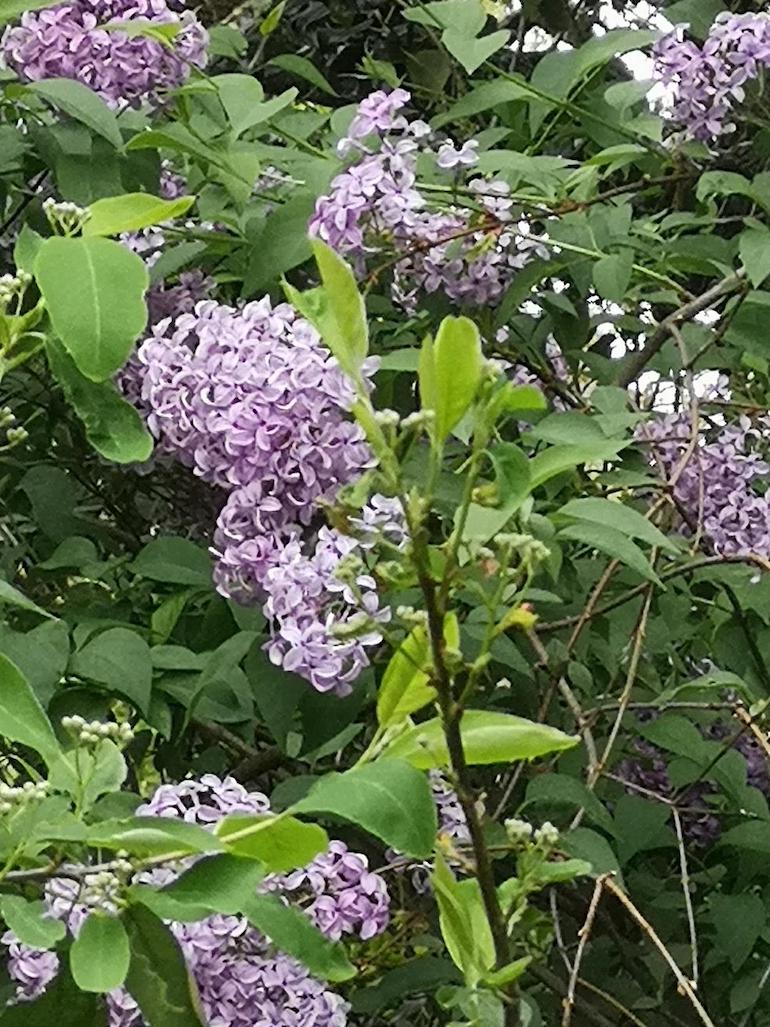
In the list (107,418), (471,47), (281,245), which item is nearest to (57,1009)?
(107,418)

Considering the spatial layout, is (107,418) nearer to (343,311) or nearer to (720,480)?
(343,311)

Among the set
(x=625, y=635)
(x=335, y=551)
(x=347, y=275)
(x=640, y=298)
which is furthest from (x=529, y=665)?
(x=347, y=275)

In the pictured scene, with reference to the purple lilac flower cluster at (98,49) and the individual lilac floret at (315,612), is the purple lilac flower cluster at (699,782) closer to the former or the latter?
the individual lilac floret at (315,612)

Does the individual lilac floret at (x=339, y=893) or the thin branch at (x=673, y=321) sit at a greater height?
the thin branch at (x=673, y=321)

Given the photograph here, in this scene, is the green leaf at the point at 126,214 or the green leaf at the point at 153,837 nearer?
the green leaf at the point at 153,837

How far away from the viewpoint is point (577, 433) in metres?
0.98

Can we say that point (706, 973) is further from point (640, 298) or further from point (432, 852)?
point (432, 852)

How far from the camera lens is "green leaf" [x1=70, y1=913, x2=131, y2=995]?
0.61 metres

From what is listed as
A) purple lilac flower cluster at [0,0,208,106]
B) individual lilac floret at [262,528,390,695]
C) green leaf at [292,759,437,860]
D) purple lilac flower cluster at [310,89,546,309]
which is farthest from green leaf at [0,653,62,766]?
purple lilac flower cluster at [0,0,208,106]

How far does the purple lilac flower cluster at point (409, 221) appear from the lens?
106cm

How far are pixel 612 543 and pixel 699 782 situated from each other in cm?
40

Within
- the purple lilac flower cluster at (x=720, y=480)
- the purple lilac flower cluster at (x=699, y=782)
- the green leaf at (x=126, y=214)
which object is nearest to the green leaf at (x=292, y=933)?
the green leaf at (x=126, y=214)

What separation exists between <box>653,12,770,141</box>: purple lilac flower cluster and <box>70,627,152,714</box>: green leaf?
0.67 metres

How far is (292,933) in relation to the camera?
666 mm
